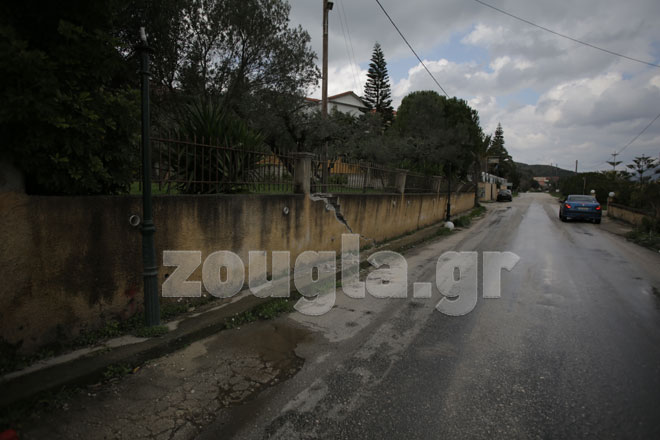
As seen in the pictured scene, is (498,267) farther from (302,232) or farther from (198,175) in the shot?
(198,175)

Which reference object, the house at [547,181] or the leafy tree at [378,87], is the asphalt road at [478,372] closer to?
the leafy tree at [378,87]

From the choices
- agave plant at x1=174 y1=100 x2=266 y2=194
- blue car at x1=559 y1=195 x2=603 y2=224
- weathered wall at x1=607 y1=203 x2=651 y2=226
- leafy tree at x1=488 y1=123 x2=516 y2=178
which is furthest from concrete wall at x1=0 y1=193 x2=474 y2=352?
leafy tree at x1=488 y1=123 x2=516 y2=178

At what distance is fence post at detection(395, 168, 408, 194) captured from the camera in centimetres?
1281

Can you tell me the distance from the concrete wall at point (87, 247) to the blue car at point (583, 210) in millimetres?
18978

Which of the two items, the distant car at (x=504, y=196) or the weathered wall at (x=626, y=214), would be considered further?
the distant car at (x=504, y=196)

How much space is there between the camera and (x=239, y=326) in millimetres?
4543

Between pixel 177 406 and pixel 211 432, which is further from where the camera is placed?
pixel 177 406

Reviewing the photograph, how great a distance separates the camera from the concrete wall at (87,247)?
3.19 m

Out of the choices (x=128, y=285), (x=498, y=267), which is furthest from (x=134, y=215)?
(x=498, y=267)

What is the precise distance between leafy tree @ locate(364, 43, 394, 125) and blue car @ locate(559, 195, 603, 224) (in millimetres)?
30810

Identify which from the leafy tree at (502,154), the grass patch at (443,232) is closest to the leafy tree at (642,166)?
the grass patch at (443,232)

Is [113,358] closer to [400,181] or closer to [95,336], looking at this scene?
[95,336]

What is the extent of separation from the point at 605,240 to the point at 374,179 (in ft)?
29.1

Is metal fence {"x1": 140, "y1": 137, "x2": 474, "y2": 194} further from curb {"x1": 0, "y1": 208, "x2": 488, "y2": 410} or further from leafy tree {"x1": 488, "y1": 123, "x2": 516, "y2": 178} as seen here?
leafy tree {"x1": 488, "y1": 123, "x2": 516, "y2": 178}
